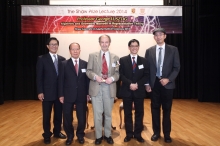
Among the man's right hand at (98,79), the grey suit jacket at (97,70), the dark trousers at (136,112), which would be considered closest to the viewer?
the man's right hand at (98,79)

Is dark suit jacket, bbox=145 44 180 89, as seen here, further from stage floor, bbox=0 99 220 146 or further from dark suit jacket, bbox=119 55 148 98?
stage floor, bbox=0 99 220 146

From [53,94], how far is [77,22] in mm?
3870

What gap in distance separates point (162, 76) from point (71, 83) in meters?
1.30

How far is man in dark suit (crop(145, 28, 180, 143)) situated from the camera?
304cm

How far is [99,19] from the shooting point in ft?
21.2

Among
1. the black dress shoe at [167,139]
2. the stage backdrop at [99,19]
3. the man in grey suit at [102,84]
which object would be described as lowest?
the black dress shoe at [167,139]

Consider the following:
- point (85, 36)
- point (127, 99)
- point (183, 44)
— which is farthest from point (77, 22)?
point (127, 99)

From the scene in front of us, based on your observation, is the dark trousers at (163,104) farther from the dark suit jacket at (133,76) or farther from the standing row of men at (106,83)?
the dark suit jacket at (133,76)

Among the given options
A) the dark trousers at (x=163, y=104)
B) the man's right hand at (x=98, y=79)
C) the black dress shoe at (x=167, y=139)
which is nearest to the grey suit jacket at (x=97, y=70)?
the man's right hand at (x=98, y=79)

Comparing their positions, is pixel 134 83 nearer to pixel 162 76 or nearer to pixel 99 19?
pixel 162 76

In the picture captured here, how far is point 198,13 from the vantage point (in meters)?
6.71

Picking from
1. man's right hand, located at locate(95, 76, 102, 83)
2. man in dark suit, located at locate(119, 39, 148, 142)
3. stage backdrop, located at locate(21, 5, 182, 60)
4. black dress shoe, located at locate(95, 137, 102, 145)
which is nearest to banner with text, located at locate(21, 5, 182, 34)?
stage backdrop, located at locate(21, 5, 182, 60)

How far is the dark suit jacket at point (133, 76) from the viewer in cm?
296

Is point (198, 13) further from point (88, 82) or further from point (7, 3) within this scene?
point (7, 3)
